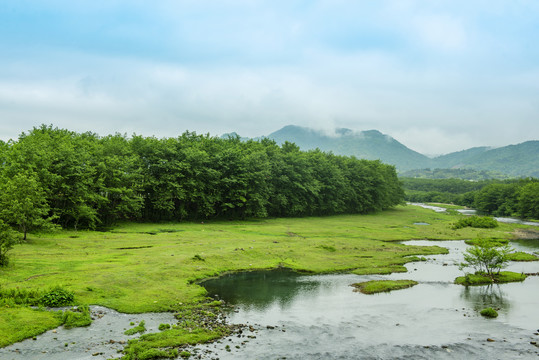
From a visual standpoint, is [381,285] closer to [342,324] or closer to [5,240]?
[342,324]

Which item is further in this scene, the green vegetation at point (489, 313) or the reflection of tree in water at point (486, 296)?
the reflection of tree in water at point (486, 296)

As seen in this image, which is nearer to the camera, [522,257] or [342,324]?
[342,324]

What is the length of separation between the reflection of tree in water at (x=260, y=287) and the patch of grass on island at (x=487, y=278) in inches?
665

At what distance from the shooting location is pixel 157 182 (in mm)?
82125

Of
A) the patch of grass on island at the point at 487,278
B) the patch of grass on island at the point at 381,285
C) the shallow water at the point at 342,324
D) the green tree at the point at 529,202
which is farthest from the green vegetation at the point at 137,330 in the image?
the green tree at the point at 529,202

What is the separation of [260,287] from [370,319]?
1267cm

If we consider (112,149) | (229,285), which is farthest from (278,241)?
(112,149)

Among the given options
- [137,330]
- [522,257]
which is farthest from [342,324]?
[522,257]

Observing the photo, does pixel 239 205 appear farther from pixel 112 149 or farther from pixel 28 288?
pixel 28 288

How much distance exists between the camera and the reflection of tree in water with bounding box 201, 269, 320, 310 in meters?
34.2

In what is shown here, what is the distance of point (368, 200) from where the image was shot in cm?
14188

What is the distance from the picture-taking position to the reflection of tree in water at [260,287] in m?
34.2

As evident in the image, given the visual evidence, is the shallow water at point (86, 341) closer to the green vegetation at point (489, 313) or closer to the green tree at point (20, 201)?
the green vegetation at point (489, 313)

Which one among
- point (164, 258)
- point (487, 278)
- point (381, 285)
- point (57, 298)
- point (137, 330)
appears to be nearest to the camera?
point (137, 330)
